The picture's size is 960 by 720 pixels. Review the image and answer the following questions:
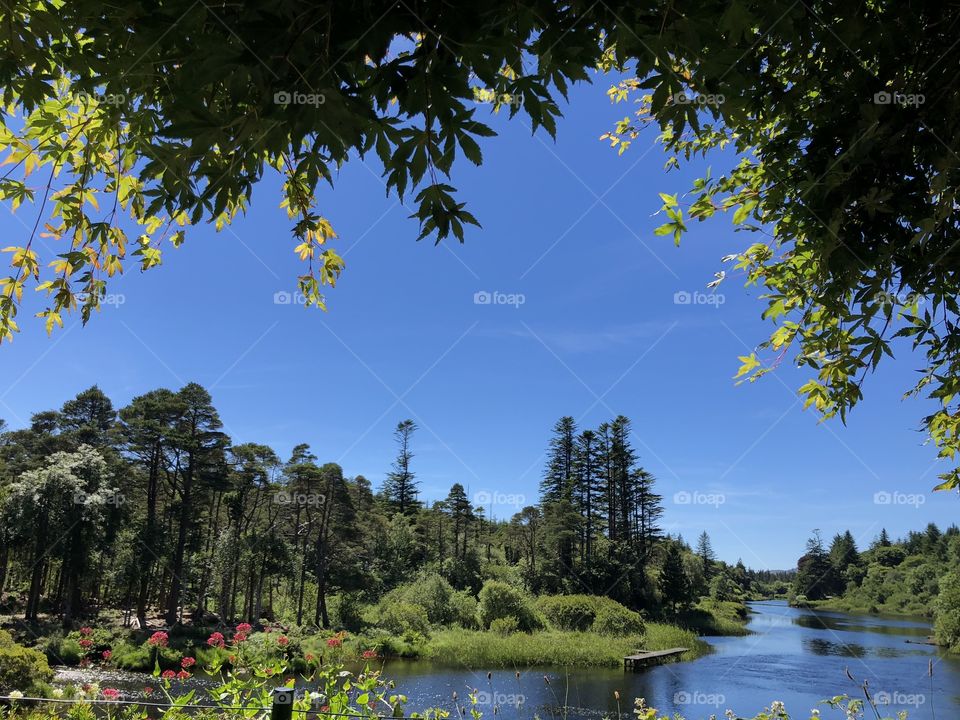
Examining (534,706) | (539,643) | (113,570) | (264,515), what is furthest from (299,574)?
(534,706)

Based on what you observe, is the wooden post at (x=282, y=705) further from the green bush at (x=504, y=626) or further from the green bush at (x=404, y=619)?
the green bush at (x=504, y=626)

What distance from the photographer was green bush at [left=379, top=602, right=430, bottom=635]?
70.9ft

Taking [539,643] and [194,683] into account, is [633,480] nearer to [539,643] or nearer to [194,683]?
[539,643]

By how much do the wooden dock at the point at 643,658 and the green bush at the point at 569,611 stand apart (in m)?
4.68

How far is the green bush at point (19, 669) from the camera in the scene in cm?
665

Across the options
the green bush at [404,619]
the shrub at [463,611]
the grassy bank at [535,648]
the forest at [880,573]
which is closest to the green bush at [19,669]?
the grassy bank at [535,648]

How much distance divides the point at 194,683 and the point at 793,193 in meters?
14.5

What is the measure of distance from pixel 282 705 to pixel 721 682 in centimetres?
1731
